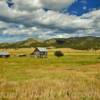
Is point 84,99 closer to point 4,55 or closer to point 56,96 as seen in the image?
point 56,96

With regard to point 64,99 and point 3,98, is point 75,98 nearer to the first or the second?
point 64,99

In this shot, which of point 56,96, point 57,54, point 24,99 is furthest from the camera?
point 57,54

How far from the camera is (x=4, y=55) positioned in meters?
150

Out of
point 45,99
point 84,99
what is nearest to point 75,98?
point 84,99

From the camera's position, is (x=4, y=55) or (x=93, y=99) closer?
(x=93, y=99)

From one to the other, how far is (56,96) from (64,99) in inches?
57.0

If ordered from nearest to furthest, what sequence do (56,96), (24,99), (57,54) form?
(24,99), (56,96), (57,54)

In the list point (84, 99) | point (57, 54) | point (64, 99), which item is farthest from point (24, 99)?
point (57, 54)

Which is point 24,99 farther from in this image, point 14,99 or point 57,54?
point 57,54

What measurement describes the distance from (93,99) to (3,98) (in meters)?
5.55

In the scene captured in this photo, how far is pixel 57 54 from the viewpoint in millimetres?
149250

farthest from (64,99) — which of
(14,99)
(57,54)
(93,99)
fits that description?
(57,54)

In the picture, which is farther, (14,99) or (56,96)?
(56,96)

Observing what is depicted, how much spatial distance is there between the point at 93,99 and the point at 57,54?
13362cm
